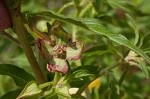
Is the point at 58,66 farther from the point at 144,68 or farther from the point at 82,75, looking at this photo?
the point at 144,68

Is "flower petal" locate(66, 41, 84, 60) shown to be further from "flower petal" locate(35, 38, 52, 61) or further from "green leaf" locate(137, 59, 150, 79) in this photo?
"green leaf" locate(137, 59, 150, 79)

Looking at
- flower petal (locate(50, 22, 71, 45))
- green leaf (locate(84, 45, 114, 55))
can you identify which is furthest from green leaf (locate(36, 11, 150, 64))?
green leaf (locate(84, 45, 114, 55))

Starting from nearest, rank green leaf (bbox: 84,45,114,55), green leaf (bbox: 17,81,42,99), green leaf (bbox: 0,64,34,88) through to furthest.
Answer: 1. green leaf (bbox: 17,81,42,99)
2. green leaf (bbox: 0,64,34,88)
3. green leaf (bbox: 84,45,114,55)

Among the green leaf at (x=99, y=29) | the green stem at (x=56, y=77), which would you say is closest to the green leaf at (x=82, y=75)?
the green stem at (x=56, y=77)

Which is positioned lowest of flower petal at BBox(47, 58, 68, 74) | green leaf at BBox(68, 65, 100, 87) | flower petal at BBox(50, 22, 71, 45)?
green leaf at BBox(68, 65, 100, 87)

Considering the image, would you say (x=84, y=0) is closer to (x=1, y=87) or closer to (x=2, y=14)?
(x=2, y=14)

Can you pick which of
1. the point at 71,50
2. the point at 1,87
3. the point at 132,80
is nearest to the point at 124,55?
the point at 71,50
